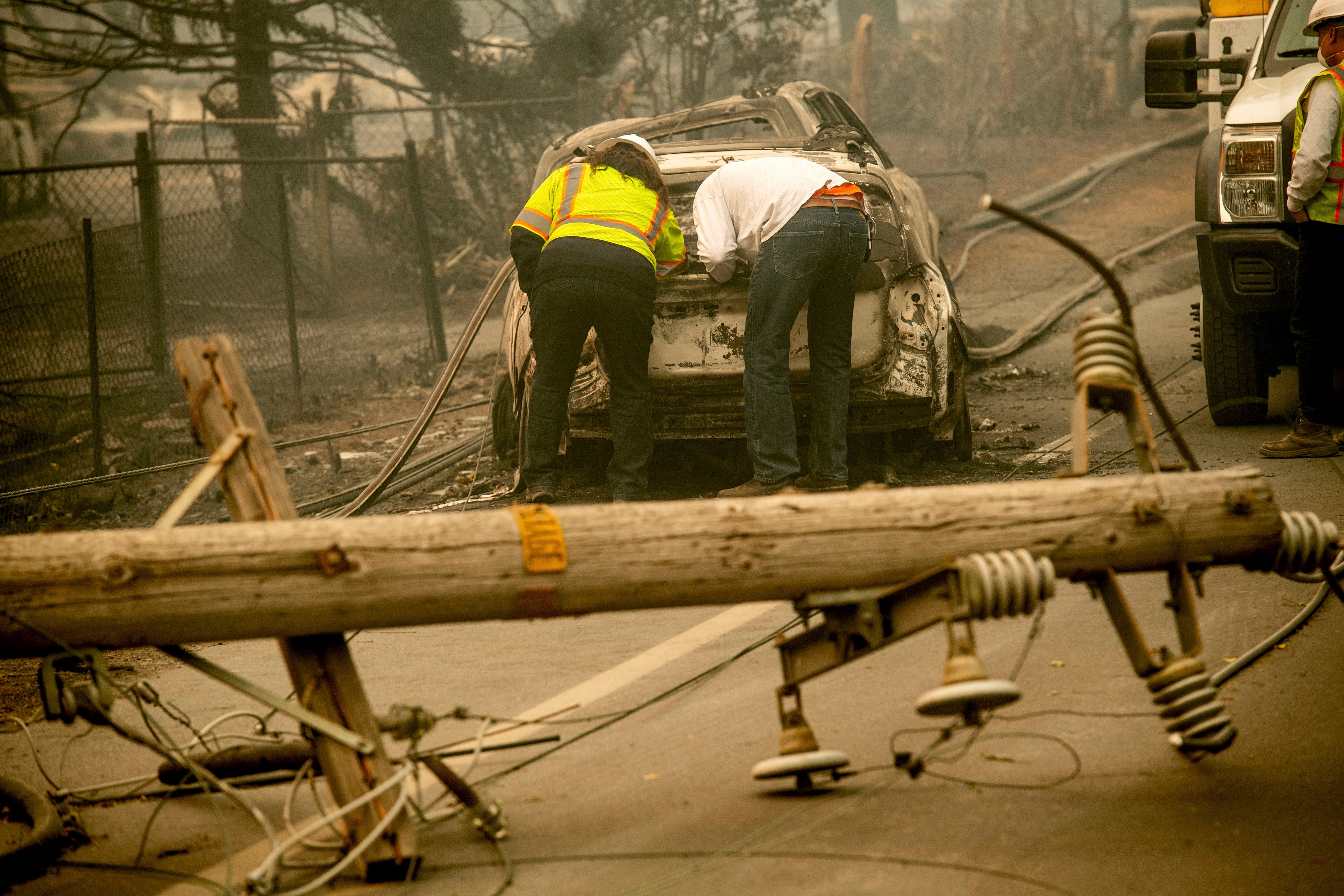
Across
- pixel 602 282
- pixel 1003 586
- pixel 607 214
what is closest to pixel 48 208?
pixel 607 214

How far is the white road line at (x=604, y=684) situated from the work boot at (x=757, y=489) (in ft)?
2.94

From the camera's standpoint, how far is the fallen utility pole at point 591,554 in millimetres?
2566

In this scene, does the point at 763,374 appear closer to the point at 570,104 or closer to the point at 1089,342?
the point at 1089,342

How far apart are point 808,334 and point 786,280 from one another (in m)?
0.36

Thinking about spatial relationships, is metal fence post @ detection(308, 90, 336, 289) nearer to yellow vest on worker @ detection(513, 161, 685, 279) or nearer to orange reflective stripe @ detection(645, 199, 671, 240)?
yellow vest on worker @ detection(513, 161, 685, 279)

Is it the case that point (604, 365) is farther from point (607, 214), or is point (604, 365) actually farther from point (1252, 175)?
point (1252, 175)

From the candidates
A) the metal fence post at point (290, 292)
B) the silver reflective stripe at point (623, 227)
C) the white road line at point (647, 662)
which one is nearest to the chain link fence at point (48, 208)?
the metal fence post at point (290, 292)

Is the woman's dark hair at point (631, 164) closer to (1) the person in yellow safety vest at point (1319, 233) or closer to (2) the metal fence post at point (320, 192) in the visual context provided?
(1) the person in yellow safety vest at point (1319, 233)

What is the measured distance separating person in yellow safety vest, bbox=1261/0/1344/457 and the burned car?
155 centimetres

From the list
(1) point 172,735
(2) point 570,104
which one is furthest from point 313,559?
(2) point 570,104

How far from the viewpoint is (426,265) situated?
10.5 metres

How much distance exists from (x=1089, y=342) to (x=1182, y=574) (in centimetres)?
64

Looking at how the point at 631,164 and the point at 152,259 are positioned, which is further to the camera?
the point at 152,259

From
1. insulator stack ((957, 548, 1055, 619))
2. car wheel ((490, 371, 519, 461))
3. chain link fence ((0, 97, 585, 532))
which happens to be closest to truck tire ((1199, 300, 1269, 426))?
car wheel ((490, 371, 519, 461))
